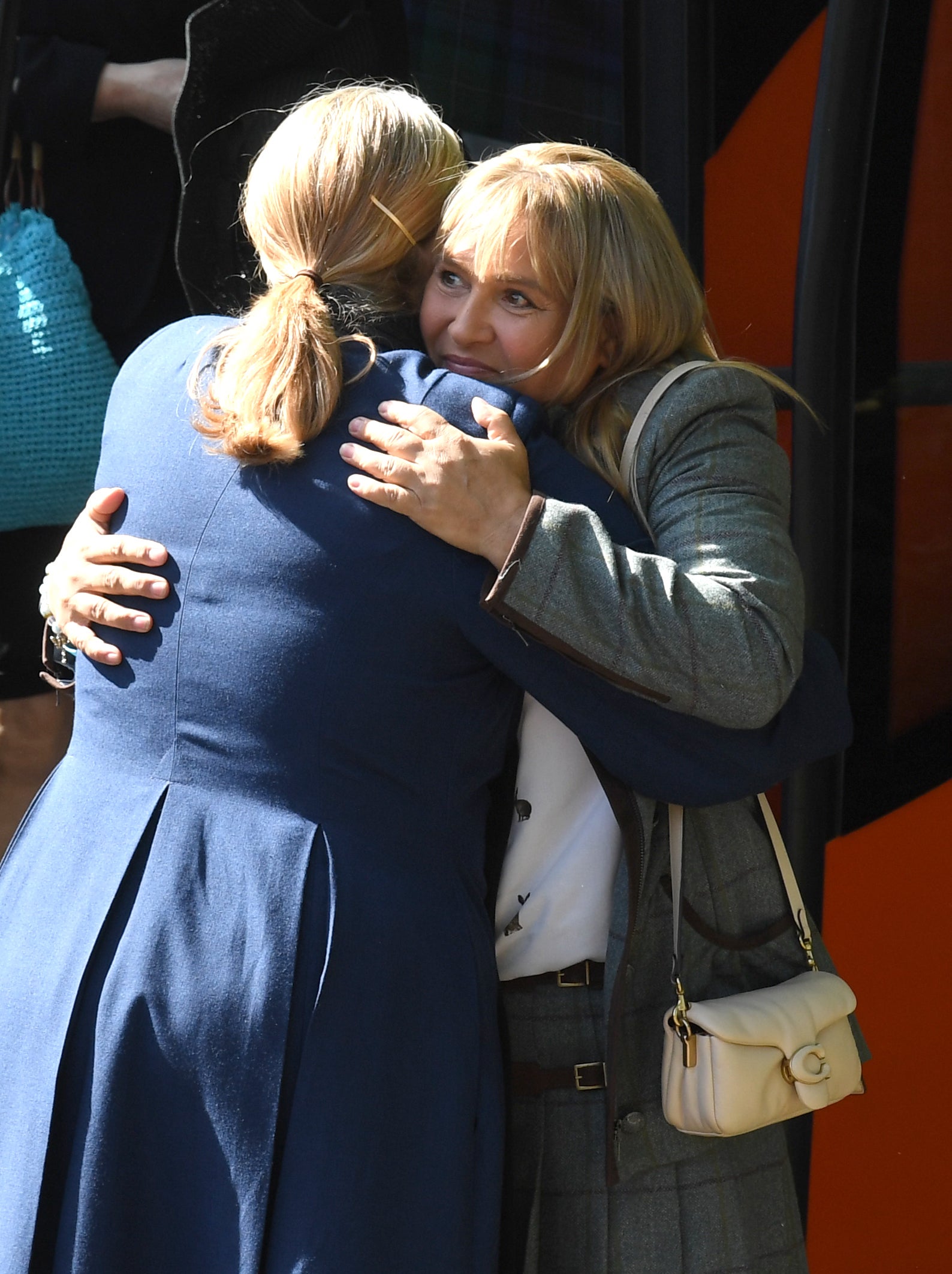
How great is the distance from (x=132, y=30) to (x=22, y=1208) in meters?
1.88

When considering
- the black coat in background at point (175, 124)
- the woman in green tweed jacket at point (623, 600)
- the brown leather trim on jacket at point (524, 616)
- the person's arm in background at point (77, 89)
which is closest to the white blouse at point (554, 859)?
the woman in green tweed jacket at point (623, 600)

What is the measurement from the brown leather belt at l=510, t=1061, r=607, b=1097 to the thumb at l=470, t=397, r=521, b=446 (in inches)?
27.0

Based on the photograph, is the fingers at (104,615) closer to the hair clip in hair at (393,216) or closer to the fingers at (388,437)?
the fingers at (388,437)

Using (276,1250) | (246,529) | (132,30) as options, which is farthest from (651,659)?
(132,30)

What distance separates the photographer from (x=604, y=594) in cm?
135

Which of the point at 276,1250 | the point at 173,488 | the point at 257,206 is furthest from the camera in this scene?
the point at 257,206

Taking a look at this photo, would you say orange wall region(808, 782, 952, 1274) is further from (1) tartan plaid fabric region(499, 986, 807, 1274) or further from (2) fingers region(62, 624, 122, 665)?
(2) fingers region(62, 624, 122, 665)

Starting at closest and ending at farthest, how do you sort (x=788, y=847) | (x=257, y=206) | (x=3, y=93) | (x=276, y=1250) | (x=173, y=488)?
(x=276, y=1250), (x=173, y=488), (x=257, y=206), (x=3, y=93), (x=788, y=847)

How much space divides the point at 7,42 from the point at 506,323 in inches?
34.8

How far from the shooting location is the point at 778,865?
164 cm

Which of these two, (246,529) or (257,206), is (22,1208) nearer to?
(246,529)

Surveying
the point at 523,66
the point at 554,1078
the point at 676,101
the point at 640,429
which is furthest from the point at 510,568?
the point at 523,66

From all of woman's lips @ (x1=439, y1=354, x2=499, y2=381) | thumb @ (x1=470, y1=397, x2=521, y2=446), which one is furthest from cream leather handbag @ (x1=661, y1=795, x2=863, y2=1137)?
woman's lips @ (x1=439, y1=354, x2=499, y2=381)

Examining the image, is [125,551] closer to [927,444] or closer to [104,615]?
[104,615]
